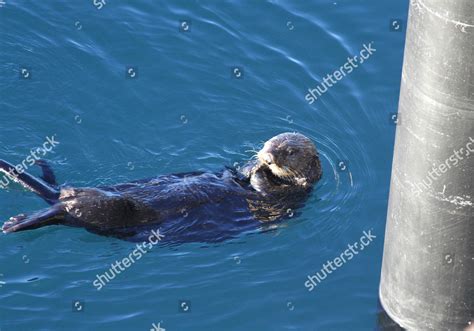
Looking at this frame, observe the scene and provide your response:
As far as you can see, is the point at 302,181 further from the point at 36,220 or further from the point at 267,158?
the point at 36,220

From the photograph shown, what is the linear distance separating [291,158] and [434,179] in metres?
3.07

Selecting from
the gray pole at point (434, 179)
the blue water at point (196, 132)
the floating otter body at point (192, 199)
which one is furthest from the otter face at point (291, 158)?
the gray pole at point (434, 179)

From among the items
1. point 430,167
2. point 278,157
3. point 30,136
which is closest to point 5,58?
point 30,136

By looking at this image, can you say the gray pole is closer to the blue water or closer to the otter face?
the blue water

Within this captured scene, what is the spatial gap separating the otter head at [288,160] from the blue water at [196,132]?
34 cm

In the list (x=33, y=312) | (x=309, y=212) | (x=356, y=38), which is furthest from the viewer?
(x=356, y=38)

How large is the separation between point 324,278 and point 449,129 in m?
3.06

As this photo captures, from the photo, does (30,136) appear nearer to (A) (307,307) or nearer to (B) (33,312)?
(B) (33,312)

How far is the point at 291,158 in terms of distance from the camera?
1101 cm

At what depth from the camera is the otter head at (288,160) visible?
11.0 m

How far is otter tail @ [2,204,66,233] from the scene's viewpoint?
31.9 feet

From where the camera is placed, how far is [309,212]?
439 inches

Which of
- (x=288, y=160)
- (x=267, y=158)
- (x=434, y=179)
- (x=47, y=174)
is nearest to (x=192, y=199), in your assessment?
(x=267, y=158)

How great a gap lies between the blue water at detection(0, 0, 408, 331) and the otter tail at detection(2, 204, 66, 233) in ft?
1.21
